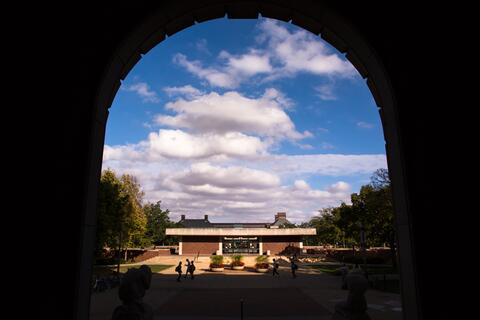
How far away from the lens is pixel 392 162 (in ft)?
15.8

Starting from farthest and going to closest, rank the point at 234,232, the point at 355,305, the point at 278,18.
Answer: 1. the point at 234,232
2. the point at 278,18
3. the point at 355,305

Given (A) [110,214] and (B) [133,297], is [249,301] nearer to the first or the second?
(B) [133,297]

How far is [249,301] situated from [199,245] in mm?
42004

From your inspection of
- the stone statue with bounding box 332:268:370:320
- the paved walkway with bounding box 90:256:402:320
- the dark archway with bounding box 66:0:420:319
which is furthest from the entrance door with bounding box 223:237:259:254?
the dark archway with bounding box 66:0:420:319

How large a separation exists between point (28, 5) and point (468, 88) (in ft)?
20.6

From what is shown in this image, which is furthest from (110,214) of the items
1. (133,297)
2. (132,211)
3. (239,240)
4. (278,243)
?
(278,243)

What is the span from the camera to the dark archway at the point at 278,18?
4332mm

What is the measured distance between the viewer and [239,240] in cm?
5809

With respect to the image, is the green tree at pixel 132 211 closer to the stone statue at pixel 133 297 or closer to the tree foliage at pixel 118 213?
the tree foliage at pixel 118 213

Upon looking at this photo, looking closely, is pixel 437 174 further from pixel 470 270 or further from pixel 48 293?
pixel 48 293

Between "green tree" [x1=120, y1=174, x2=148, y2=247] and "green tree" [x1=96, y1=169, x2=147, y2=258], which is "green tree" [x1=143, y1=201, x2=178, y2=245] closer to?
"green tree" [x1=120, y1=174, x2=148, y2=247]

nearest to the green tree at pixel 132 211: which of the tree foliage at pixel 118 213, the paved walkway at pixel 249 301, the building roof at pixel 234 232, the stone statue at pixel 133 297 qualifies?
the tree foliage at pixel 118 213

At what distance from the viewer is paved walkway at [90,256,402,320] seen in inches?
508

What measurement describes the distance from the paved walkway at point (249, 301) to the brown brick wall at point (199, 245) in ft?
113
